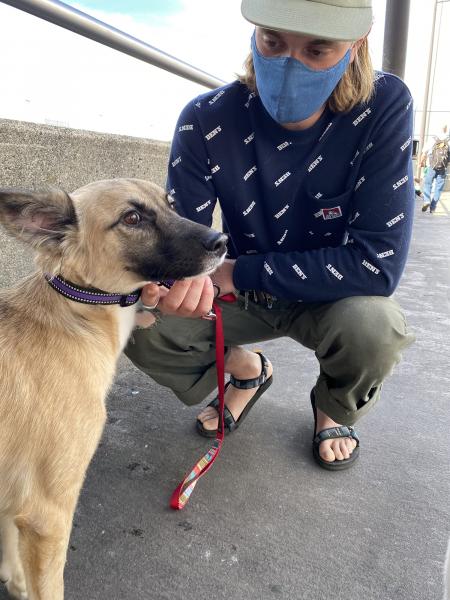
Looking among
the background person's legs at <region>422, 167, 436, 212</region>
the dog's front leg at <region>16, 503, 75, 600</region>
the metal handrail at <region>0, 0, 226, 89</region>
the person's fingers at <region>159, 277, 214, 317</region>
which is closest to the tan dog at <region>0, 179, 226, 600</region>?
the dog's front leg at <region>16, 503, 75, 600</region>

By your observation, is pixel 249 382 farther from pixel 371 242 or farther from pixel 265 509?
pixel 371 242

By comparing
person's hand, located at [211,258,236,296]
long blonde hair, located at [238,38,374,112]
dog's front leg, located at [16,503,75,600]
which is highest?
long blonde hair, located at [238,38,374,112]

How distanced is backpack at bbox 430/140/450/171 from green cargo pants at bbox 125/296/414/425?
1295cm

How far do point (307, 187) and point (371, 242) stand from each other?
→ 374 mm

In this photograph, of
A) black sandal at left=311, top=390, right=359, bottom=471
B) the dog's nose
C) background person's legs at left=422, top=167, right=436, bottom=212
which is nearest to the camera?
the dog's nose

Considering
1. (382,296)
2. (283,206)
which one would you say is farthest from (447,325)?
(283,206)

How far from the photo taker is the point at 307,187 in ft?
7.07

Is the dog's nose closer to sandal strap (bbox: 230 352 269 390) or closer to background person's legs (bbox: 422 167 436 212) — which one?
sandal strap (bbox: 230 352 269 390)

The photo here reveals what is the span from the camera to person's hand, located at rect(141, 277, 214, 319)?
188 cm

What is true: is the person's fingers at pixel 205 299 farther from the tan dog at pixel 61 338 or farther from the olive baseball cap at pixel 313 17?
the olive baseball cap at pixel 313 17

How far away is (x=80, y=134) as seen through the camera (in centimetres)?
280

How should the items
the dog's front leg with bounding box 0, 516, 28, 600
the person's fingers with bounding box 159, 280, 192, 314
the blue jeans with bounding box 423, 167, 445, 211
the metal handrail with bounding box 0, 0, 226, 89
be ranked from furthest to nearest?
the blue jeans with bounding box 423, 167, 445, 211
the metal handrail with bounding box 0, 0, 226, 89
the person's fingers with bounding box 159, 280, 192, 314
the dog's front leg with bounding box 0, 516, 28, 600

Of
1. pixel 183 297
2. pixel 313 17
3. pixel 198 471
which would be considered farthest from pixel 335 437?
pixel 313 17

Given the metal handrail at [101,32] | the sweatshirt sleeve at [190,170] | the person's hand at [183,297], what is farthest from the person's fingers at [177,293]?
the metal handrail at [101,32]
